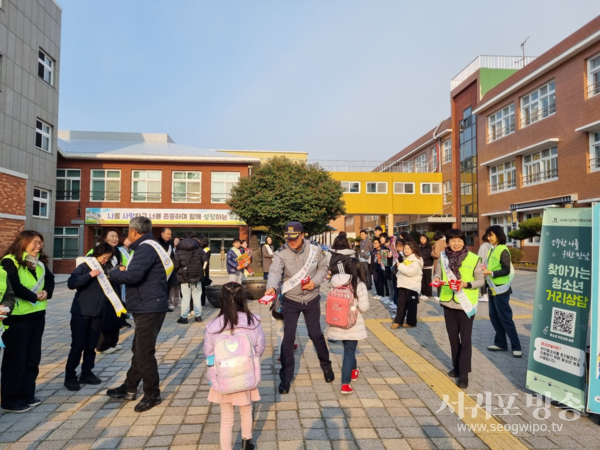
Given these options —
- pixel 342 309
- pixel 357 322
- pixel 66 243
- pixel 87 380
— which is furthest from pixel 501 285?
pixel 66 243

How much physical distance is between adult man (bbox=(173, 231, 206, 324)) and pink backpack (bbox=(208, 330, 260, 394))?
535 cm

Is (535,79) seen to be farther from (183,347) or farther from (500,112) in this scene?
(183,347)

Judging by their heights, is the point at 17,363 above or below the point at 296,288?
below

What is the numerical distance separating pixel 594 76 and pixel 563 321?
19549mm

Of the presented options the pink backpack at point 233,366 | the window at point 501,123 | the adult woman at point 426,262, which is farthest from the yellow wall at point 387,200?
the pink backpack at point 233,366

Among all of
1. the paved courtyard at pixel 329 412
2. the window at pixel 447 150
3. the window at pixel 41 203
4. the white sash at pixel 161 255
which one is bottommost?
the paved courtyard at pixel 329 412

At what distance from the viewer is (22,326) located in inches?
148

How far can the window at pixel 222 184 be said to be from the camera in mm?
24750

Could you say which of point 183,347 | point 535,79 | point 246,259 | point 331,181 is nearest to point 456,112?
point 535,79

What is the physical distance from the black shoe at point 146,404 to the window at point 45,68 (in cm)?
2017

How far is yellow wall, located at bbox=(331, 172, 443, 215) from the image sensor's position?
32062 mm

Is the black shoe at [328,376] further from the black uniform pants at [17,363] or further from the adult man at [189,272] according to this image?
the adult man at [189,272]

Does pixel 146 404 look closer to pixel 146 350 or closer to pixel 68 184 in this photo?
pixel 146 350

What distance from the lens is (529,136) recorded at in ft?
72.3
